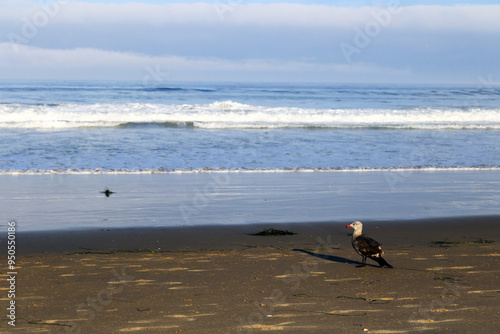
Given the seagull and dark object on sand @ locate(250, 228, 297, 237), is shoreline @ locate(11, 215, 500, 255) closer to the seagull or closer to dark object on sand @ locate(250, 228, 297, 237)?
dark object on sand @ locate(250, 228, 297, 237)

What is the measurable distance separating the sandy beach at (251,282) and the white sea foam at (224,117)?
60.5 ft

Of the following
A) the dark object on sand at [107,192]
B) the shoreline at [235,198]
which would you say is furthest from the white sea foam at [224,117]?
the dark object on sand at [107,192]

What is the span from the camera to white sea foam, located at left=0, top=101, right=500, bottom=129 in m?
26.7

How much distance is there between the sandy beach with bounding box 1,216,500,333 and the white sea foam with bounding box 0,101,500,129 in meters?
18.4

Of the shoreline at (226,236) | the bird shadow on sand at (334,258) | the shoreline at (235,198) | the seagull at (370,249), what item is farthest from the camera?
the shoreline at (235,198)

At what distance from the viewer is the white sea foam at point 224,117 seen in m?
26.7

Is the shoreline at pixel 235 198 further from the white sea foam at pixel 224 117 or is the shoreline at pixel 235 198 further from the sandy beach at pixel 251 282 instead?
the white sea foam at pixel 224 117

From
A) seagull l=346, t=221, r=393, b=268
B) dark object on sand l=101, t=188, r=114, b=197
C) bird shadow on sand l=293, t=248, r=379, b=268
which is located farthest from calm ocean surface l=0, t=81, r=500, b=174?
seagull l=346, t=221, r=393, b=268

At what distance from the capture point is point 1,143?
59.5ft

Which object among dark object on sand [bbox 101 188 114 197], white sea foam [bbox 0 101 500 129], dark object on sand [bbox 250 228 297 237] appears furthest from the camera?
white sea foam [bbox 0 101 500 129]

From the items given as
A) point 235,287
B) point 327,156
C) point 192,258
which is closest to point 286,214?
point 192,258

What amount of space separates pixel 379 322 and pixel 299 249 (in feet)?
8.52

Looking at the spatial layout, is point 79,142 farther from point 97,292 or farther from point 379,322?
point 379,322

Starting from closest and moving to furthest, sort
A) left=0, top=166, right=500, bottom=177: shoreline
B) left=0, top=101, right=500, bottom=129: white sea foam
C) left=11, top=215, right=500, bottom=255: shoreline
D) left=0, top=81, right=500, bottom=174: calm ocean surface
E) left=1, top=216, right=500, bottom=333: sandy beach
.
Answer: left=1, top=216, right=500, bottom=333: sandy beach, left=11, top=215, right=500, bottom=255: shoreline, left=0, top=166, right=500, bottom=177: shoreline, left=0, top=81, right=500, bottom=174: calm ocean surface, left=0, top=101, right=500, bottom=129: white sea foam
